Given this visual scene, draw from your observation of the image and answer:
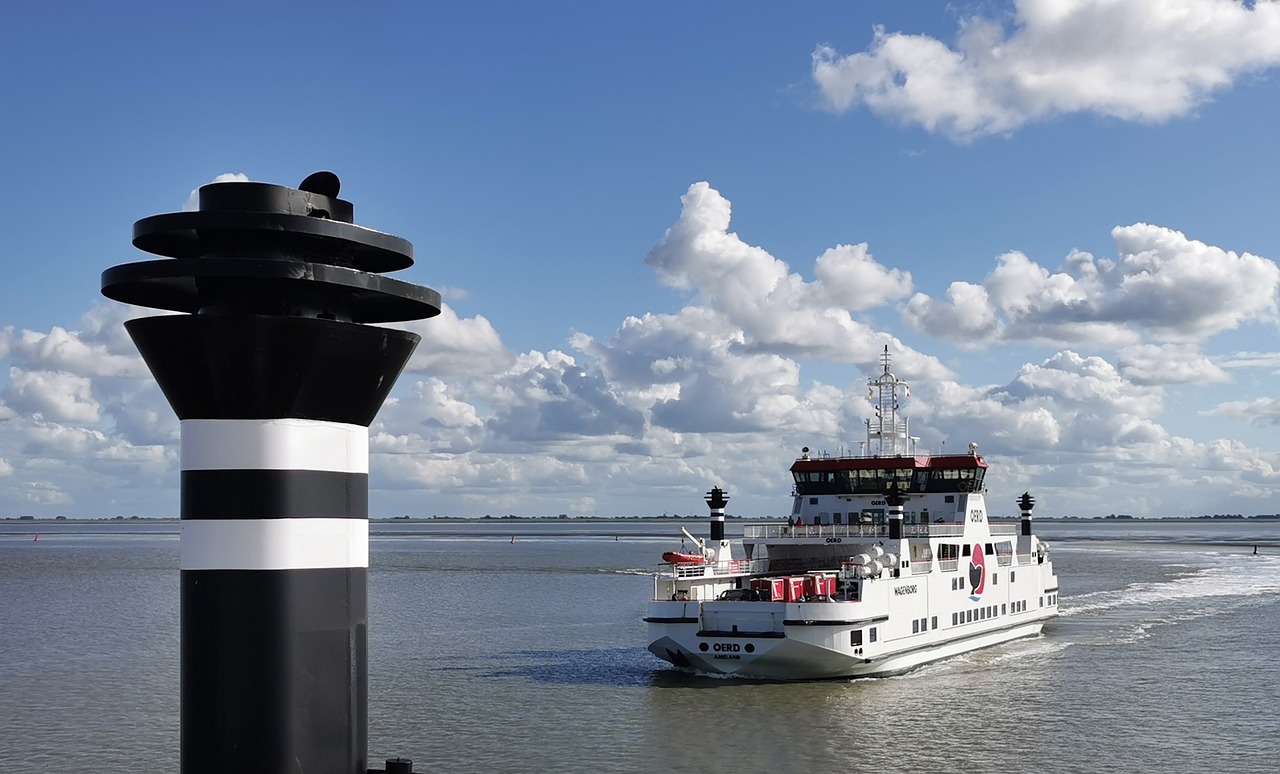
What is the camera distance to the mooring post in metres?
7.34

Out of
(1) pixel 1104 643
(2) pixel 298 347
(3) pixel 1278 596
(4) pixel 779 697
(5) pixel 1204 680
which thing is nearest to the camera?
(2) pixel 298 347

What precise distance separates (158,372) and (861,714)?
30.7 m

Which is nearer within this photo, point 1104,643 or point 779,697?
point 779,697

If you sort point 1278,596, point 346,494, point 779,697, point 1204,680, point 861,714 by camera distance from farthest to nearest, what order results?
point 1278,596
point 1204,680
point 779,697
point 861,714
point 346,494

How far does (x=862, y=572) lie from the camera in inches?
1555

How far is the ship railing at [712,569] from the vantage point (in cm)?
4244

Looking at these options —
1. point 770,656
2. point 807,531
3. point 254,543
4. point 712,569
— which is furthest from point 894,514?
point 254,543

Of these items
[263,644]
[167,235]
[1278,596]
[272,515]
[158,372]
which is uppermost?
[167,235]

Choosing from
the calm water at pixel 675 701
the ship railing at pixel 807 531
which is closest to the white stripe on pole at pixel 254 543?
the calm water at pixel 675 701

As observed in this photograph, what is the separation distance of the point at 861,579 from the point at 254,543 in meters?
33.6

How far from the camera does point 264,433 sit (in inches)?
296

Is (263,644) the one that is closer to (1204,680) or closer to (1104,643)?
(1204,680)

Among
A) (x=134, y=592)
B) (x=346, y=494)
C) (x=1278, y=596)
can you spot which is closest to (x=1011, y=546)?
(x=1278, y=596)

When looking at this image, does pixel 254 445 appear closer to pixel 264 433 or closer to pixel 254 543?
pixel 264 433
